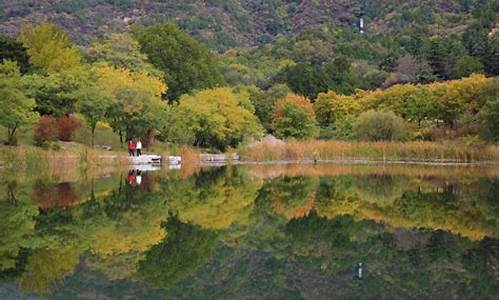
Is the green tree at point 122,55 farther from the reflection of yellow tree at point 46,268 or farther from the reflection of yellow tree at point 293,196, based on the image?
the reflection of yellow tree at point 46,268

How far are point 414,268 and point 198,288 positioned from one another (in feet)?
7.64

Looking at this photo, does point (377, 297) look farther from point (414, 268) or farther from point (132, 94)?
point (132, 94)

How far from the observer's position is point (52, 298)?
22.7 feet

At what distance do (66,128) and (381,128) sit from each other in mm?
17756

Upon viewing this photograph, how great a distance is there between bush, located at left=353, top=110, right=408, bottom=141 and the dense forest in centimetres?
6

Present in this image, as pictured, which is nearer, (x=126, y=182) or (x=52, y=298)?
(x=52, y=298)

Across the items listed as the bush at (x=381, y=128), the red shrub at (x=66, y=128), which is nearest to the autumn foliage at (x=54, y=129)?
the red shrub at (x=66, y=128)

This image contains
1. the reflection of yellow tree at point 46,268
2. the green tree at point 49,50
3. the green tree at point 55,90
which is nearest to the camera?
the reflection of yellow tree at point 46,268

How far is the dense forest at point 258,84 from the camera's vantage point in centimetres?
3950

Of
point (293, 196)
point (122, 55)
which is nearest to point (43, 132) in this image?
point (122, 55)

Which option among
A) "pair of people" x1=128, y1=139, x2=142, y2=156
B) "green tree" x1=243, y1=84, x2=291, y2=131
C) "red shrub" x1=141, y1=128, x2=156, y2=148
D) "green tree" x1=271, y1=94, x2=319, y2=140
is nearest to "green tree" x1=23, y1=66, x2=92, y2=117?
"pair of people" x1=128, y1=139, x2=142, y2=156

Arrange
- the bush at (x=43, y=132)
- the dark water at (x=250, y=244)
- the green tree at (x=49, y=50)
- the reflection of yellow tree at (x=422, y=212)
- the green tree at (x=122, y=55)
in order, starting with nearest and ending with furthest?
the dark water at (x=250, y=244) < the reflection of yellow tree at (x=422, y=212) < the bush at (x=43, y=132) < the green tree at (x=49, y=50) < the green tree at (x=122, y=55)

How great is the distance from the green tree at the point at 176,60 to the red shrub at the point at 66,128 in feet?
61.9

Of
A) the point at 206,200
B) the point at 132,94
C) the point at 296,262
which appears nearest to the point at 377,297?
the point at 296,262
